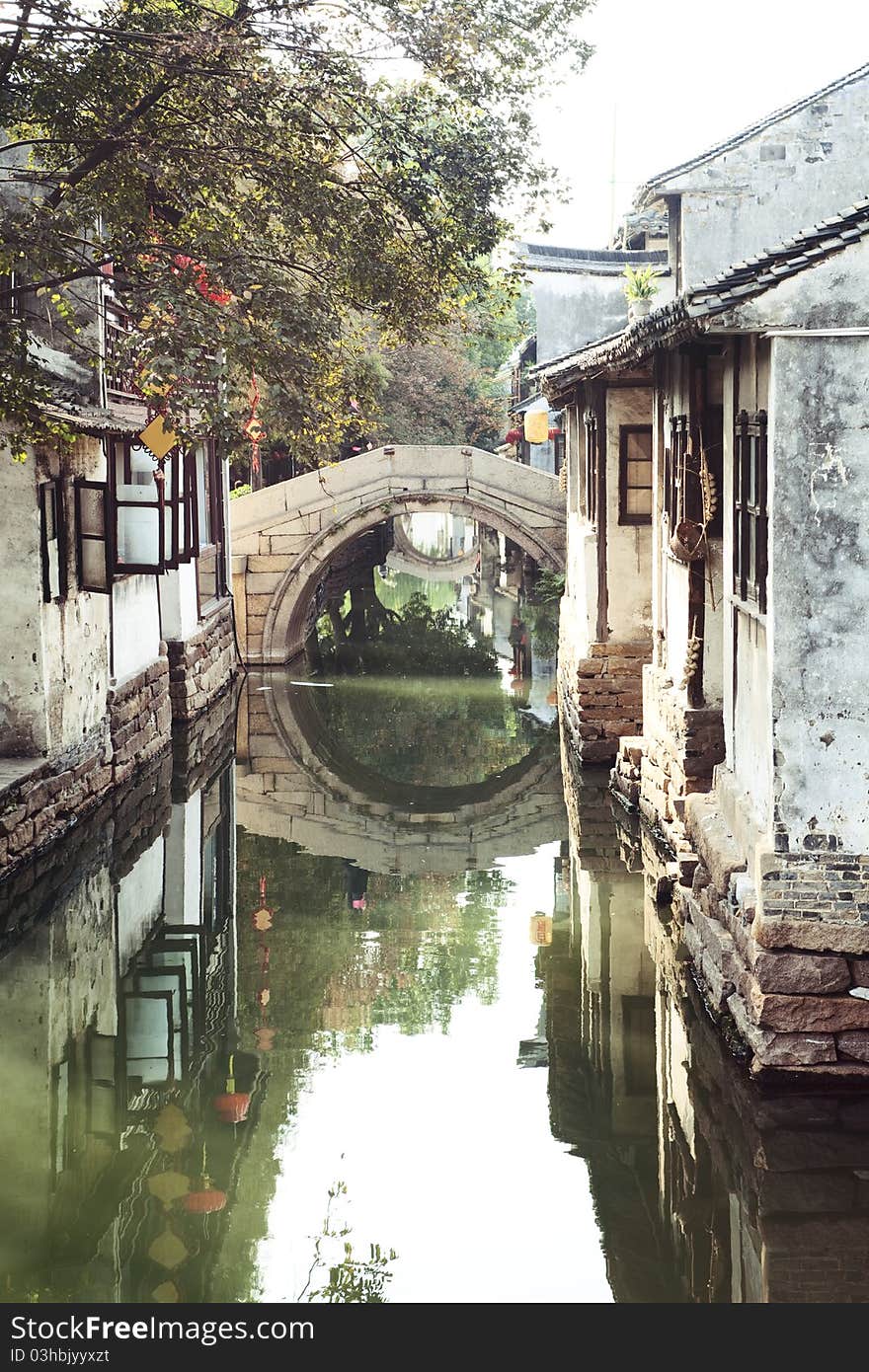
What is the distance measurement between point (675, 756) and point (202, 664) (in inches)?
367

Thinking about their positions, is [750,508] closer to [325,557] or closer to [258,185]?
[258,185]

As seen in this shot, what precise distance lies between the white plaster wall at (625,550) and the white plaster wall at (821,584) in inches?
326

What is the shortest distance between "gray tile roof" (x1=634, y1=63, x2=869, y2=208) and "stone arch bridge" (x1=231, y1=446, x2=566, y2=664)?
665 cm

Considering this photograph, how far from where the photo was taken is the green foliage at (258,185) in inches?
381

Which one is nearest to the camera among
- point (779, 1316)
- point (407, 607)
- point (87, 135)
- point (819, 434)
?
point (779, 1316)

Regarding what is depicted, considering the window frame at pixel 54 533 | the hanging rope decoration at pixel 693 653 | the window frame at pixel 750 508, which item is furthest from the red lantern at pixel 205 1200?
the window frame at pixel 54 533

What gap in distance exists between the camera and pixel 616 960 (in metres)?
10.4

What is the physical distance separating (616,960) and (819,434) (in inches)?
161

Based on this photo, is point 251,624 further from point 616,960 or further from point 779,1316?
point 779,1316

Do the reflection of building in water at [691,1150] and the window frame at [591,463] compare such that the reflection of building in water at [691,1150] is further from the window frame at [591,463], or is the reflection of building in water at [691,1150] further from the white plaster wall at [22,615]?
the window frame at [591,463]

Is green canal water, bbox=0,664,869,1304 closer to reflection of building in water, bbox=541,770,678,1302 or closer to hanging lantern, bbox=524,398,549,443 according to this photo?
reflection of building in water, bbox=541,770,678,1302

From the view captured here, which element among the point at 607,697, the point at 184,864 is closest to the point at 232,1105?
the point at 184,864

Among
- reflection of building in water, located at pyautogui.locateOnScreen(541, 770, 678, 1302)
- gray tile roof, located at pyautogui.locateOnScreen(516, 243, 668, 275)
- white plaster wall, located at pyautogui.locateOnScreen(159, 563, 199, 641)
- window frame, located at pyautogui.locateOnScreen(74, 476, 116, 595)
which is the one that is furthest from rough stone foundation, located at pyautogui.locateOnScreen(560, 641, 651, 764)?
gray tile roof, located at pyautogui.locateOnScreen(516, 243, 668, 275)

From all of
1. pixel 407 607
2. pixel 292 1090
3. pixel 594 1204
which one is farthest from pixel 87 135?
pixel 407 607
